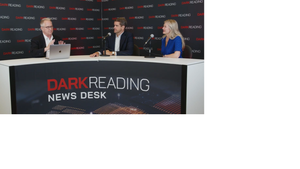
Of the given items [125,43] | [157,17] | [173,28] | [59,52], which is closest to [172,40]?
[173,28]

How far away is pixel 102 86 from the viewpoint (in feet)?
12.7

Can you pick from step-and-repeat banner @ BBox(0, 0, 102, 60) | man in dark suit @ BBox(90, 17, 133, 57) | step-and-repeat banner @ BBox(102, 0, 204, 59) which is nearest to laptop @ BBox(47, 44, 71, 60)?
man in dark suit @ BBox(90, 17, 133, 57)

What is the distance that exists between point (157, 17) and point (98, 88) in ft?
10.5

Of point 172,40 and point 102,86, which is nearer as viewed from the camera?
point 102,86

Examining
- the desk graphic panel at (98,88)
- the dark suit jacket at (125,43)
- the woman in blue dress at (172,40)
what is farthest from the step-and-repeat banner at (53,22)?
the woman in blue dress at (172,40)

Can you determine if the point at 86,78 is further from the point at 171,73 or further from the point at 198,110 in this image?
the point at 198,110

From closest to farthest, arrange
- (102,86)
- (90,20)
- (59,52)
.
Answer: (59,52), (102,86), (90,20)

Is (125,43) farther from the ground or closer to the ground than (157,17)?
closer to the ground

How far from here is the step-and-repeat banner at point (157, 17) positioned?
5.84 metres

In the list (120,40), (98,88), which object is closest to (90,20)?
(120,40)

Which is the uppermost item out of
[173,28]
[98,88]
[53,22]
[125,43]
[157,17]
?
[157,17]

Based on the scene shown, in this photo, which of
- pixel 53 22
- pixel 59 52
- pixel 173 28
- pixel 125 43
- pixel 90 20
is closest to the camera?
pixel 59 52

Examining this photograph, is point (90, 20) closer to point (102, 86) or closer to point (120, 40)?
point (120, 40)

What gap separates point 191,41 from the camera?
6.00m
